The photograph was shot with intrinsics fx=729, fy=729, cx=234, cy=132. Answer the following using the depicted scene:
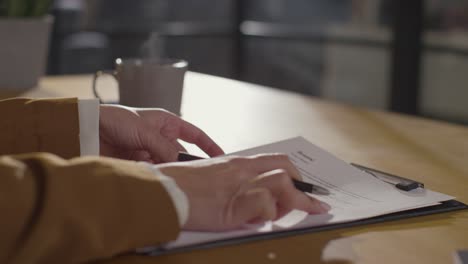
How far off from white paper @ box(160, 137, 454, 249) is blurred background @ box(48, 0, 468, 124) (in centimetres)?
202

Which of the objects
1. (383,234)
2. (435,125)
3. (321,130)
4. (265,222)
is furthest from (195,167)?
(435,125)

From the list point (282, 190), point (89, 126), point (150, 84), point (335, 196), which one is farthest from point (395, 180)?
point (150, 84)

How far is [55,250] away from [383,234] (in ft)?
0.96

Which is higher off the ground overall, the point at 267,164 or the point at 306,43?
the point at 267,164

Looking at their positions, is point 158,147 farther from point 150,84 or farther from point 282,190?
point 150,84

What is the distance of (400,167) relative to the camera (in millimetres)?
935

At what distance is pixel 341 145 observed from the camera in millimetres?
1059

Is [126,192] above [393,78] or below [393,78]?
above

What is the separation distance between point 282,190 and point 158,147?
0.78 ft

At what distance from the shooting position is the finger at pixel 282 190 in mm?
664

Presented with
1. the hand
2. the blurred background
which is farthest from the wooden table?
the blurred background

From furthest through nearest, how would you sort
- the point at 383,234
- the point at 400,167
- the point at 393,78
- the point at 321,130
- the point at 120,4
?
the point at 120,4 → the point at 393,78 → the point at 321,130 → the point at 400,167 → the point at 383,234

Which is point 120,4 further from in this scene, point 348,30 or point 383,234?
point 383,234

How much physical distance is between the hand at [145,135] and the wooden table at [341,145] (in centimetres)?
11
